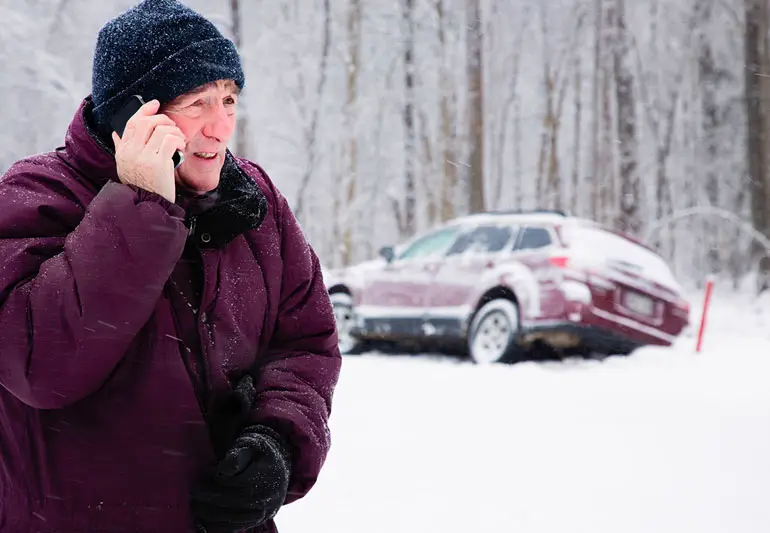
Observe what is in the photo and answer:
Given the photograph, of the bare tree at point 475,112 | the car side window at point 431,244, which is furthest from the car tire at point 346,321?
the bare tree at point 475,112

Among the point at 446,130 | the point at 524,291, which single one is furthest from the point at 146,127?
the point at 446,130

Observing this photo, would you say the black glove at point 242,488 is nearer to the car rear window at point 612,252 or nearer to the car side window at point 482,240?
the car rear window at point 612,252

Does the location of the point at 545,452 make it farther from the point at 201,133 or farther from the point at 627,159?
the point at 627,159

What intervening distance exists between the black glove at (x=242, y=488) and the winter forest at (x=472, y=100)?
15.2m

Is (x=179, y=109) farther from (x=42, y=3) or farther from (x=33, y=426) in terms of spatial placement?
(x=42, y=3)

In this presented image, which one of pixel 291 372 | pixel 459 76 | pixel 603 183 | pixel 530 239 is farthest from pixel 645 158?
pixel 291 372

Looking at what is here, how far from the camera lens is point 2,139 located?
26.2m

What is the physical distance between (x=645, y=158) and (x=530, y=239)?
30.8 m

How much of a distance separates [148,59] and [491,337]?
9591 mm

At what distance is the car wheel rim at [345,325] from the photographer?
12695mm

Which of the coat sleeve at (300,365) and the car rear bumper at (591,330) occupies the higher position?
the coat sleeve at (300,365)

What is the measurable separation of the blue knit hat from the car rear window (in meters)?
9.12

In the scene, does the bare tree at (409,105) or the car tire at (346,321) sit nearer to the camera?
the car tire at (346,321)

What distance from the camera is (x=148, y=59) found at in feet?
6.02
